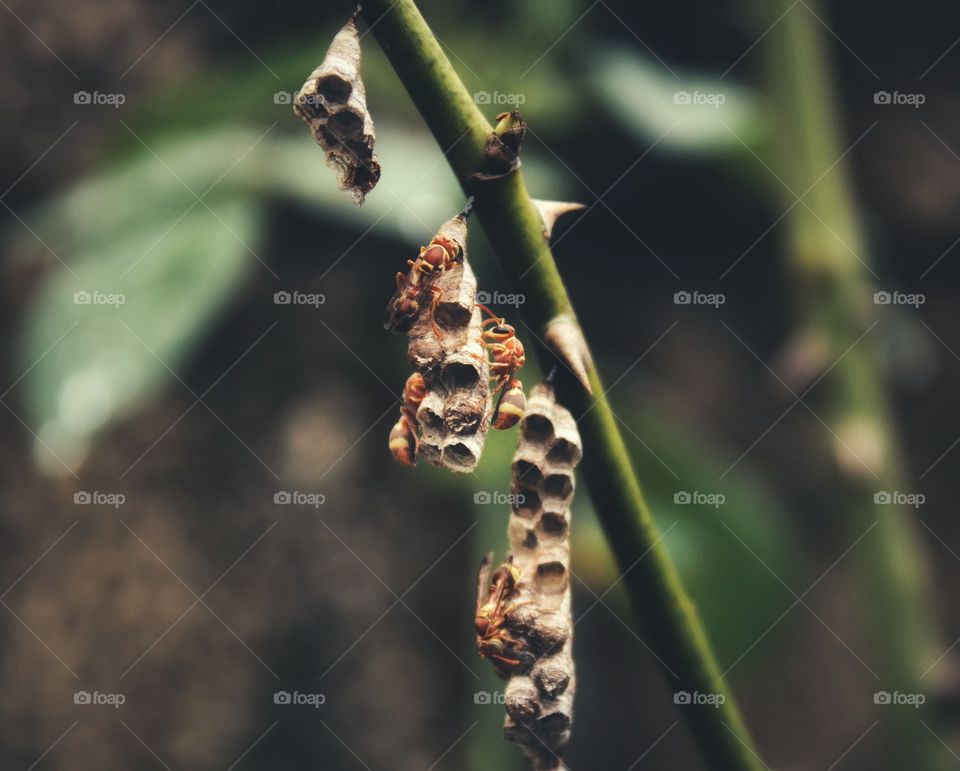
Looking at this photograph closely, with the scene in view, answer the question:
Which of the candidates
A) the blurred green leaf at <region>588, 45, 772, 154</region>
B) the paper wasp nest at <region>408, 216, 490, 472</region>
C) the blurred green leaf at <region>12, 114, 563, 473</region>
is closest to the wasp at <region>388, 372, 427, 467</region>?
the paper wasp nest at <region>408, 216, 490, 472</region>

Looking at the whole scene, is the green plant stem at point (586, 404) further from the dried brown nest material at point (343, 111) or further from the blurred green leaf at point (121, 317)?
the blurred green leaf at point (121, 317)

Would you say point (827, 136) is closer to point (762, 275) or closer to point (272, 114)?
point (762, 275)

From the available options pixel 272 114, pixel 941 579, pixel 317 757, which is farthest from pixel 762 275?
Result: pixel 317 757

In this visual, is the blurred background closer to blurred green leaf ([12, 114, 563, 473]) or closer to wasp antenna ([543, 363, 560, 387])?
blurred green leaf ([12, 114, 563, 473])

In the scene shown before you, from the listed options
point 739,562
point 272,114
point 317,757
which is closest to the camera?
point 739,562

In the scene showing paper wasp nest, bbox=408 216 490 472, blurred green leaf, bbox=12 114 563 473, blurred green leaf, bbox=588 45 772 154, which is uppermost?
blurred green leaf, bbox=588 45 772 154
